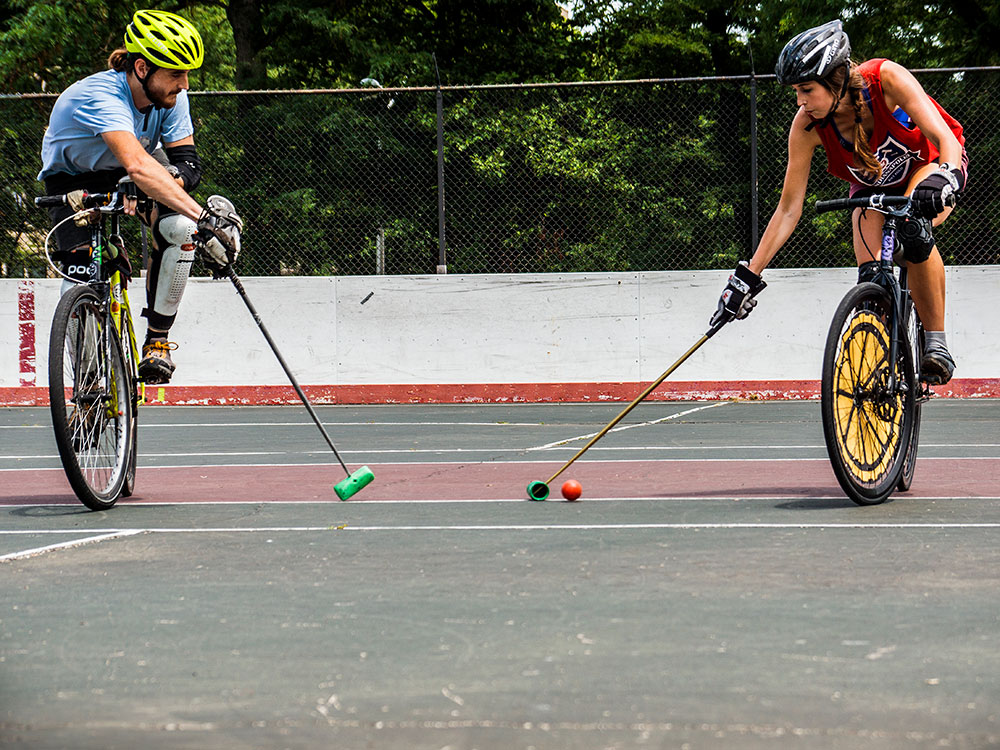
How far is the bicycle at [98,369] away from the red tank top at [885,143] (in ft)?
10.3

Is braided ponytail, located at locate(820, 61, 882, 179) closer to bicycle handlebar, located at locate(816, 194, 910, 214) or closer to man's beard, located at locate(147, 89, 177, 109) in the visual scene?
bicycle handlebar, located at locate(816, 194, 910, 214)

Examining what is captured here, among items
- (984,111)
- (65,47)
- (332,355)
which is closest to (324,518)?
(332,355)

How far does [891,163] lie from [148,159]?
3243 millimetres

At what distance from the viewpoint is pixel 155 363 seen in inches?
259

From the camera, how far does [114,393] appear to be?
6547mm

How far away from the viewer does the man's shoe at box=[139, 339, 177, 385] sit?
21.6 feet

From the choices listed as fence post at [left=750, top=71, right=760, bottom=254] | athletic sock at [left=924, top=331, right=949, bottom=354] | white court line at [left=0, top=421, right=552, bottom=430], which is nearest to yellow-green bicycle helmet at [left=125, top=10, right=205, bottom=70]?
athletic sock at [left=924, top=331, right=949, bottom=354]

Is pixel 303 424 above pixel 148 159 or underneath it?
underneath

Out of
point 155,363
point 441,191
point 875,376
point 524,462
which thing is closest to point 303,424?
point 524,462

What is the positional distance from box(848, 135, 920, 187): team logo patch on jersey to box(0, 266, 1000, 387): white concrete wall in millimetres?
7936

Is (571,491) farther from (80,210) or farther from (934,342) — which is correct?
(80,210)

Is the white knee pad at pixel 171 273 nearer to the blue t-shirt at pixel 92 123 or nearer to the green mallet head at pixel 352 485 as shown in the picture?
the blue t-shirt at pixel 92 123

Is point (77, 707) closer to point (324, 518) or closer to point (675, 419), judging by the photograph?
point (324, 518)

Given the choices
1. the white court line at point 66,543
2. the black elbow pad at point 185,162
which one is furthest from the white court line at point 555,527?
the black elbow pad at point 185,162
